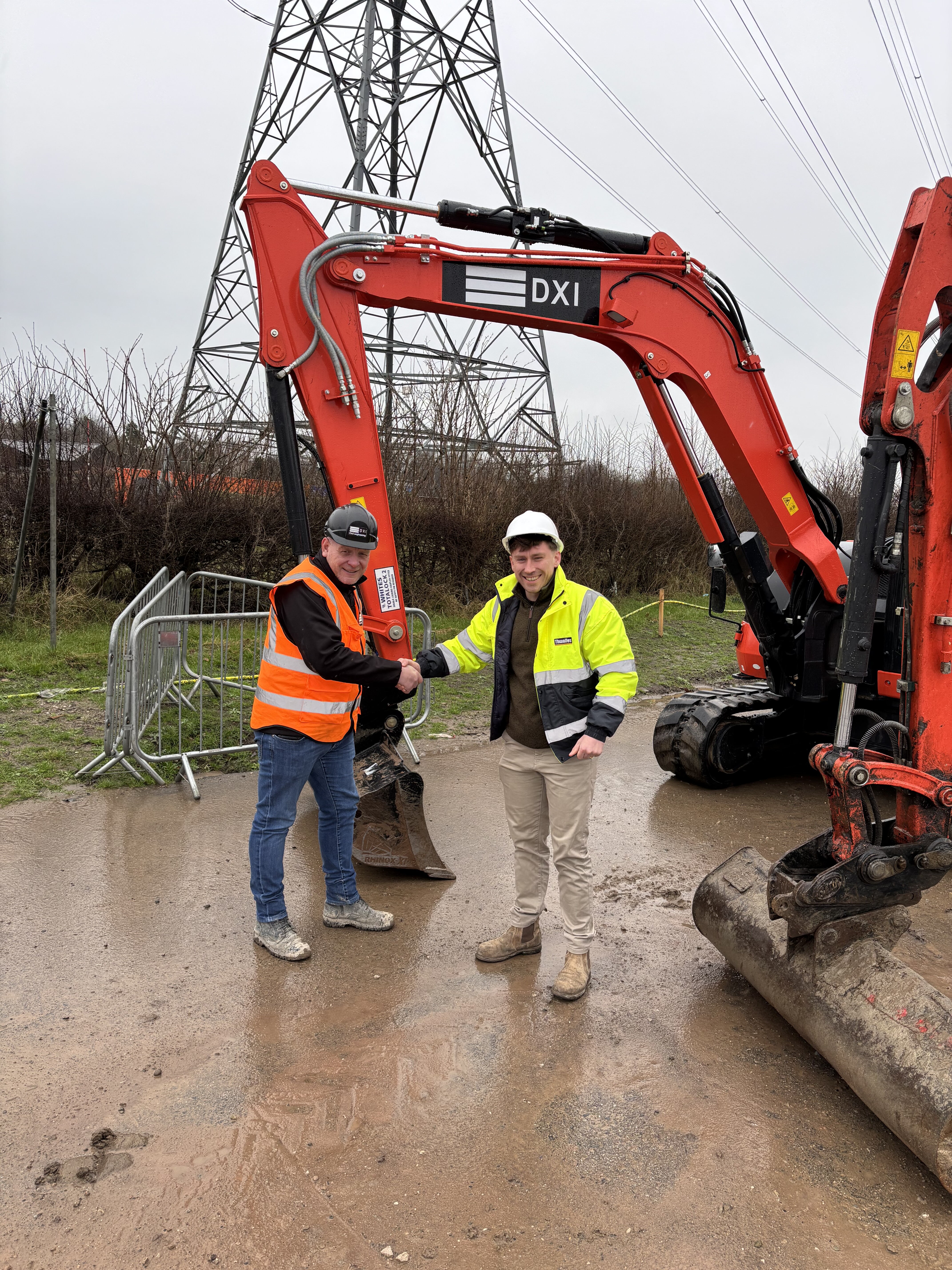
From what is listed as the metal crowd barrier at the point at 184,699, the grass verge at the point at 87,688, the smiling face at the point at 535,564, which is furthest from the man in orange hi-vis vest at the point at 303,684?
the grass verge at the point at 87,688

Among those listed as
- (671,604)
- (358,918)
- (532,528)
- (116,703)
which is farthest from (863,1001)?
(671,604)

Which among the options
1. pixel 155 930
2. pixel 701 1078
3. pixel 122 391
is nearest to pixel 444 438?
pixel 122 391

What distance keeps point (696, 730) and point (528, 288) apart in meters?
3.57

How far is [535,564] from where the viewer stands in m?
4.07

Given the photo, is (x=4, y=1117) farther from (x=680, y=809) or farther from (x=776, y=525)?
(x=776, y=525)

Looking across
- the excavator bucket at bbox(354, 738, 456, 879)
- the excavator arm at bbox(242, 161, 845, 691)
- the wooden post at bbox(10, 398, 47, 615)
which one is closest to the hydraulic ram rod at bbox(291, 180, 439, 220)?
the excavator arm at bbox(242, 161, 845, 691)

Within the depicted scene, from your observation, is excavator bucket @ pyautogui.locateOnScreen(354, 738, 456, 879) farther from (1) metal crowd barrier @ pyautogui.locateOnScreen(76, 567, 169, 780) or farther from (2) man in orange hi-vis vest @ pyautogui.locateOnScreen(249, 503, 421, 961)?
(1) metal crowd barrier @ pyautogui.locateOnScreen(76, 567, 169, 780)

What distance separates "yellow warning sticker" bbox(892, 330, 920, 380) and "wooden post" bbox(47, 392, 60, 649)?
826 cm

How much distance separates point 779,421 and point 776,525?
0.71 meters

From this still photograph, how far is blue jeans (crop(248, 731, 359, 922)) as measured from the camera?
4.26 metres

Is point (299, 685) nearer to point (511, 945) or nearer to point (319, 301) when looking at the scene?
point (511, 945)

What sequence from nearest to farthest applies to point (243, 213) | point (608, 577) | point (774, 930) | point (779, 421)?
point (774, 930) → point (243, 213) → point (779, 421) → point (608, 577)

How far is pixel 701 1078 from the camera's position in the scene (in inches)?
136

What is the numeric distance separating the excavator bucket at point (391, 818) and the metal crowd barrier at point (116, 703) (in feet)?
7.00
